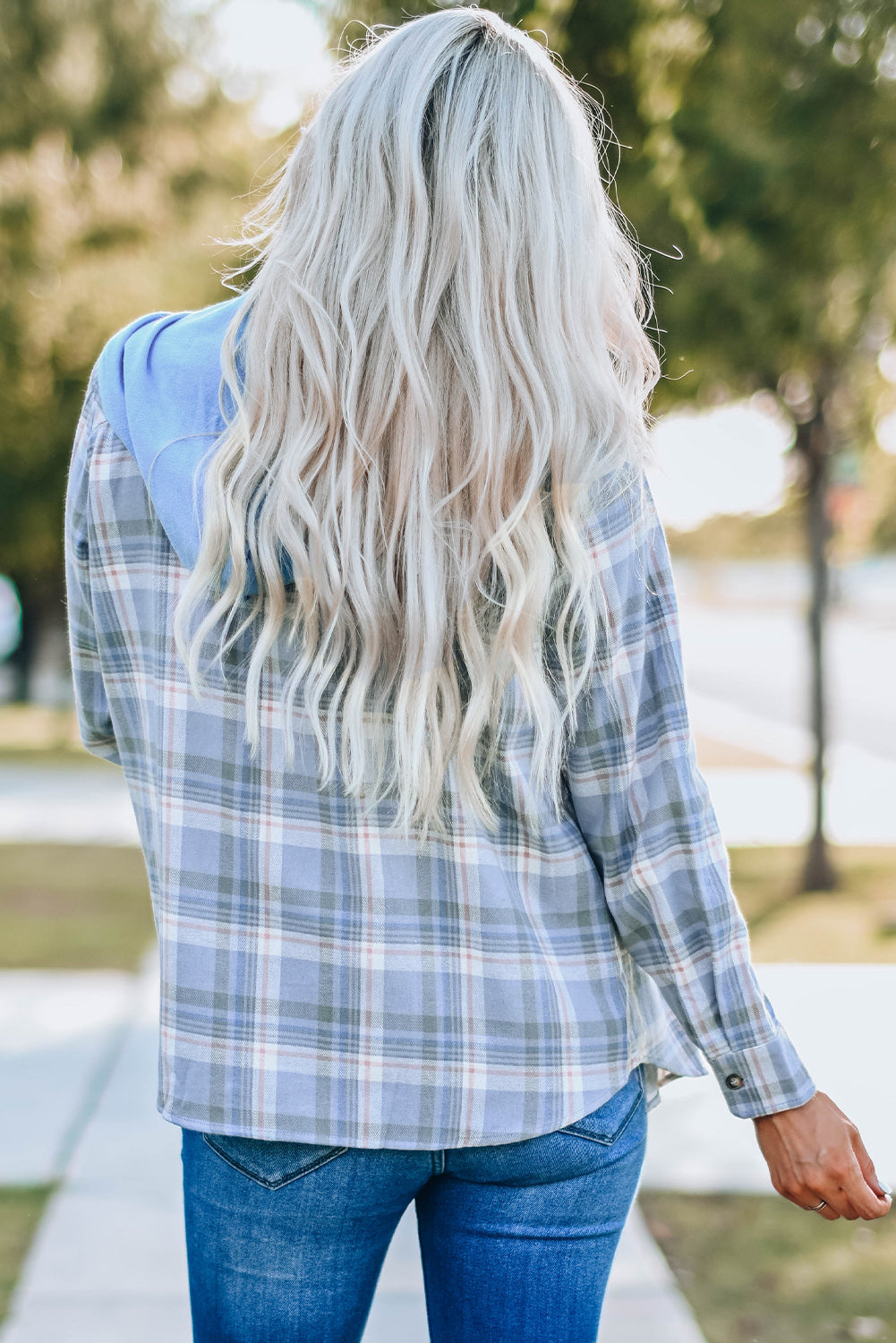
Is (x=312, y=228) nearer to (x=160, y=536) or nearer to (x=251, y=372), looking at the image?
(x=251, y=372)

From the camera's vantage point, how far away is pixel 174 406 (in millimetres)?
1229

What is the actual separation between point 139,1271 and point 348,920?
1.94m

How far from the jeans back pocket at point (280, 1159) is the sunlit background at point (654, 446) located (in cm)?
76

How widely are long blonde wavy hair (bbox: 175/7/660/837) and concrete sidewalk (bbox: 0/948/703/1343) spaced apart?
183 cm

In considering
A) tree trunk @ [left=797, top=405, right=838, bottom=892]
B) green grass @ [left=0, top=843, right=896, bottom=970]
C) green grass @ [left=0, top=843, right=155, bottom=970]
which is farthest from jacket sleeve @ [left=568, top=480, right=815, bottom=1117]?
tree trunk @ [left=797, top=405, right=838, bottom=892]

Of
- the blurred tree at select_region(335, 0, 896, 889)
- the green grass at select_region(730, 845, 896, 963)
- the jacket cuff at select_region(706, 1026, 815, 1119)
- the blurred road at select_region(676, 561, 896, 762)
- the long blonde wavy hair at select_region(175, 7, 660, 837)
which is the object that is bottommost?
the blurred road at select_region(676, 561, 896, 762)

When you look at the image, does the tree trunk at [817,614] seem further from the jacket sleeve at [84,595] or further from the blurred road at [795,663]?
the jacket sleeve at [84,595]

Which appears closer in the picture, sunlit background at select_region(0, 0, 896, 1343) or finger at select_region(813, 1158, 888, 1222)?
finger at select_region(813, 1158, 888, 1222)

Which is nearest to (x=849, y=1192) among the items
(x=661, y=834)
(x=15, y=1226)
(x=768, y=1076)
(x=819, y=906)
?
(x=768, y=1076)

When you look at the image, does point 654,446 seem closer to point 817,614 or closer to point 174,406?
point 174,406

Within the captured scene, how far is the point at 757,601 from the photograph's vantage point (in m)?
83.2

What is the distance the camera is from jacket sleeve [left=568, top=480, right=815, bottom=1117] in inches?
50.2

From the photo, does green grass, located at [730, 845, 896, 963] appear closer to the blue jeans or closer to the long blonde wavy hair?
the blue jeans

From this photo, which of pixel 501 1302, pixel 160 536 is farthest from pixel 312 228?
pixel 501 1302
